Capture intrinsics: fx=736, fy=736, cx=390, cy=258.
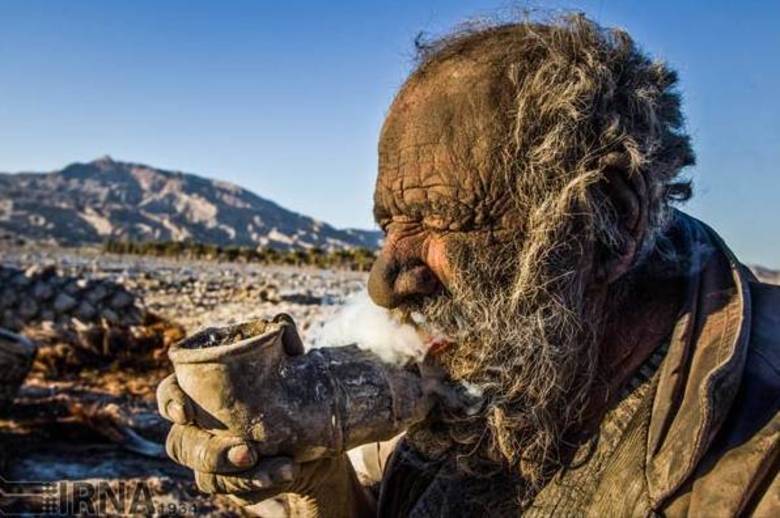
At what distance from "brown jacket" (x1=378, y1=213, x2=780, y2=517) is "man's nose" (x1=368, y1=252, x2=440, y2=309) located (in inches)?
22.6

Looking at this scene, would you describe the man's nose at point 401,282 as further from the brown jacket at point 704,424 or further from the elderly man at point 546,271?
the brown jacket at point 704,424

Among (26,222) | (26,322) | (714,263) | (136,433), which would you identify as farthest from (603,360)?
(26,222)

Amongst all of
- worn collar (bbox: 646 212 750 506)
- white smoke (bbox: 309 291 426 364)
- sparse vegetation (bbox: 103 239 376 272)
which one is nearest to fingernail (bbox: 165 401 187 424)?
white smoke (bbox: 309 291 426 364)

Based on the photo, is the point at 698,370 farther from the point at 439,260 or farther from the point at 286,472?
the point at 286,472

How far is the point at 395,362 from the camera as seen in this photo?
69.6 inches

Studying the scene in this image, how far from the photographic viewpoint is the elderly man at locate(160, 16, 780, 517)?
1.77 meters

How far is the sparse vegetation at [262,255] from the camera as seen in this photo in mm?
47031

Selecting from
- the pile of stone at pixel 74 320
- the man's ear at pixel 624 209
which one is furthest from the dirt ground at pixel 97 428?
the man's ear at pixel 624 209

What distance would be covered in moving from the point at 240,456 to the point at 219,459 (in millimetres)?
41

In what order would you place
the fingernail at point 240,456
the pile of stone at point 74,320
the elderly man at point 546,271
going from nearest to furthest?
the fingernail at point 240,456
the elderly man at point 546,271
the pile of stone at point 74,320

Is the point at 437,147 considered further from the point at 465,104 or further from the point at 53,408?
the point at 53,408

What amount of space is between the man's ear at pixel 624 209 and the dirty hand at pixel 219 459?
0.93 metres

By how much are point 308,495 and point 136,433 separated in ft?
16.1

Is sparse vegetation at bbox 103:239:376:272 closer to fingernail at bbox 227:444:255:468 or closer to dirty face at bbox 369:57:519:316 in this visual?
dirty face at bbox 369:57:519:316
